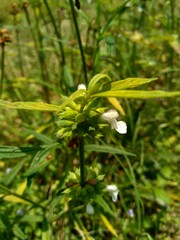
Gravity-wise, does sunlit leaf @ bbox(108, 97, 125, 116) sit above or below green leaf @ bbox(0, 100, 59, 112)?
below

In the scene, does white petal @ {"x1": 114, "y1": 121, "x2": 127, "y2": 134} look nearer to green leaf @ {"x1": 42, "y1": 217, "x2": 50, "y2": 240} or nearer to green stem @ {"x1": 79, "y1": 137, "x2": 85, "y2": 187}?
green stem @ {"x1": 79, "y1": 137, "x2": 85, "y2": 187}

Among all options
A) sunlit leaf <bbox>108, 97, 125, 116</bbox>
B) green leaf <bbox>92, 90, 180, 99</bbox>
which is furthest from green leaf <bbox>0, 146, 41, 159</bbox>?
sunlit leaf <bbox>108, 97, 125, 116</bbox>

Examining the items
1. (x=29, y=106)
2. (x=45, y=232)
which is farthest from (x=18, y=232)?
(x=29, y=106)

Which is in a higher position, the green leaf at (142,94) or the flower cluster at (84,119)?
the green leaf at (142,94)

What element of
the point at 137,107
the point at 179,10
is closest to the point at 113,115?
the point at 137,107

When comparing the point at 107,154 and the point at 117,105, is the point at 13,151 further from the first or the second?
the point at 107,154

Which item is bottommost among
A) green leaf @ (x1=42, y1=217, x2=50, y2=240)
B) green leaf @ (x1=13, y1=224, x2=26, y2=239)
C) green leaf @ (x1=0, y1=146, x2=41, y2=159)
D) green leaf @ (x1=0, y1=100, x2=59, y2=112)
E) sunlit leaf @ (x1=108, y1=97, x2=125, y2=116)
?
green leaf @ (x1=13, y1=224, x2=26, y2=239)

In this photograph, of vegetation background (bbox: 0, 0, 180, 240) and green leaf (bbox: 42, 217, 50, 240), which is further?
vegetation background (bbox: 0, 0, 180, 240)

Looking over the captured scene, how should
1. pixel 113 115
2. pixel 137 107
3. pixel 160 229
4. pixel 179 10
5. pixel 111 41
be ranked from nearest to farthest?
pixel 113 115 → pixel 111 41 → pixel 160 229 → pixel 137 107 → pixel 179 10

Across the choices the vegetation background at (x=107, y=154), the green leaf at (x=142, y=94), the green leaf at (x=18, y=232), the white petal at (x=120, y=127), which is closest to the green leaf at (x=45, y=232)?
the vegetation background at (x=107, y=154)

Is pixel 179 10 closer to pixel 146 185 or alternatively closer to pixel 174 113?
pixel 174 113

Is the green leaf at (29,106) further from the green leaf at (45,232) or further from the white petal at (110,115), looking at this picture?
the green leaf at (45,232)
